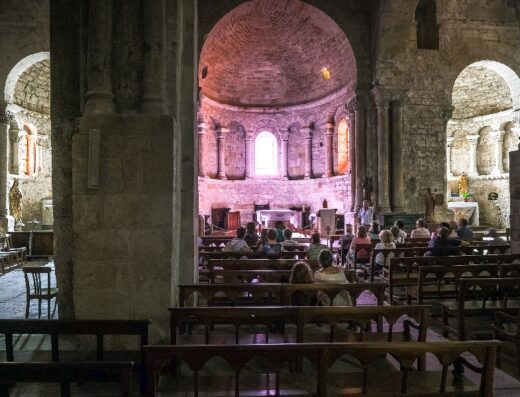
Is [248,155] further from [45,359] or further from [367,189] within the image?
[45,359]

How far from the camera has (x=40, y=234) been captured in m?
13.9

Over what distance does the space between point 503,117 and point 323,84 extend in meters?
8.76

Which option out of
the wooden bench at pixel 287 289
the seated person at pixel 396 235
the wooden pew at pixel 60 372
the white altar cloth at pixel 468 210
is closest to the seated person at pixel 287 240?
the seated person at pixel 396 235

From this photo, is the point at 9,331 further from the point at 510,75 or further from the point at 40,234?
the point at 510,75

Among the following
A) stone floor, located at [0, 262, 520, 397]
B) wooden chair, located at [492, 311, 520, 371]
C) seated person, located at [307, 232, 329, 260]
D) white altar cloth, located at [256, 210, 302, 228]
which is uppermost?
white altar cloth, located at [256, 210, 302, 228]

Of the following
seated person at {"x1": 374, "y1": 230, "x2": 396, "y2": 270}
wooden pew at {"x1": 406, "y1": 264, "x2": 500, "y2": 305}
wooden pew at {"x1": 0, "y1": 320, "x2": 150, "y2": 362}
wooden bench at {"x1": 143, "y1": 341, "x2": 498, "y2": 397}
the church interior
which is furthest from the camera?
seated person at {"x1": 374, "y1": 230, "x2": 396, "y2": 270}

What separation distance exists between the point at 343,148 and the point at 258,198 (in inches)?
191

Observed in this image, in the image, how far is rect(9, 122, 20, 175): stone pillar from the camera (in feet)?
55.3

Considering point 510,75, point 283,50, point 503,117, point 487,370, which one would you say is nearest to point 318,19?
point 283,50

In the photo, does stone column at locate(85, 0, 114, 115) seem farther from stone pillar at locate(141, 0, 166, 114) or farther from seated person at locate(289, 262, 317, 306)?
seated person at locate(289, 262, 317, 306)

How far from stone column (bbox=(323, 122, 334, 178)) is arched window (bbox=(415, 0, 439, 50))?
5.23 meters

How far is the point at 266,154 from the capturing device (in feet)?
73.1

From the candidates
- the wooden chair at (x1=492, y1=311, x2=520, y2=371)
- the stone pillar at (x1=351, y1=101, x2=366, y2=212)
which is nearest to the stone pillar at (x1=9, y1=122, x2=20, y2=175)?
the stone pillar at (x1=351, y1=101, x2=366, y2=212)

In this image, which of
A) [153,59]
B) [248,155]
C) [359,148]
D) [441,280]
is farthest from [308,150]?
[153,59]
